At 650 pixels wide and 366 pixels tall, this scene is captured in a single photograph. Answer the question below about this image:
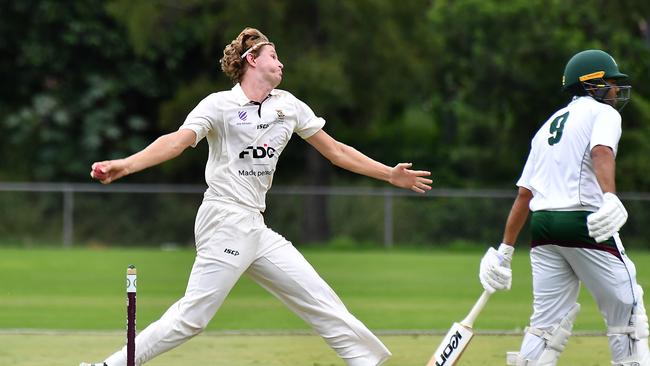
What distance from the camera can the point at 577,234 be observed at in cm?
773

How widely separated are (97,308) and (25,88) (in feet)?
65.8

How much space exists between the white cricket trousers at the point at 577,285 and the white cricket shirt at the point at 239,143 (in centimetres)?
176

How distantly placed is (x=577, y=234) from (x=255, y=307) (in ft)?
27.8

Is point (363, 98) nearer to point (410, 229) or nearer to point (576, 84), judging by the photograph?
point (410, 229)

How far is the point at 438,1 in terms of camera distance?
116 ft

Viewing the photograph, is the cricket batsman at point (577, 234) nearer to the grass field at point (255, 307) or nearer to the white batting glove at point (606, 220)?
the white batting glove at point (606, 220)

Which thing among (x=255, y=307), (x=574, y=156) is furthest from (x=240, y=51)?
(x=255, y=307)

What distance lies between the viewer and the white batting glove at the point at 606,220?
7.41m

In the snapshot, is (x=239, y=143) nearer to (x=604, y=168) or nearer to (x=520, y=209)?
(x=520, y=209)

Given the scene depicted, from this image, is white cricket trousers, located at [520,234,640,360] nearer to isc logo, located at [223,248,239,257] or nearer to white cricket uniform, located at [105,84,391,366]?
white cricket uniform, located at [105,84,391,366]

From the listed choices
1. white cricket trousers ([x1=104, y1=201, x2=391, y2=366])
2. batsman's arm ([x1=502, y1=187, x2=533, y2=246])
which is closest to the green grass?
white cricket trousers ([x1=104, y1=201, x2=391, y2=366])

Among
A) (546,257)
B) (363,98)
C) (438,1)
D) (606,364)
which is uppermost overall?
(438,1)

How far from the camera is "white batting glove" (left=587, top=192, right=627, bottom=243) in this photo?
741 cm

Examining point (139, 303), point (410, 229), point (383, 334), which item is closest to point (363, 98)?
point (410, 229)
